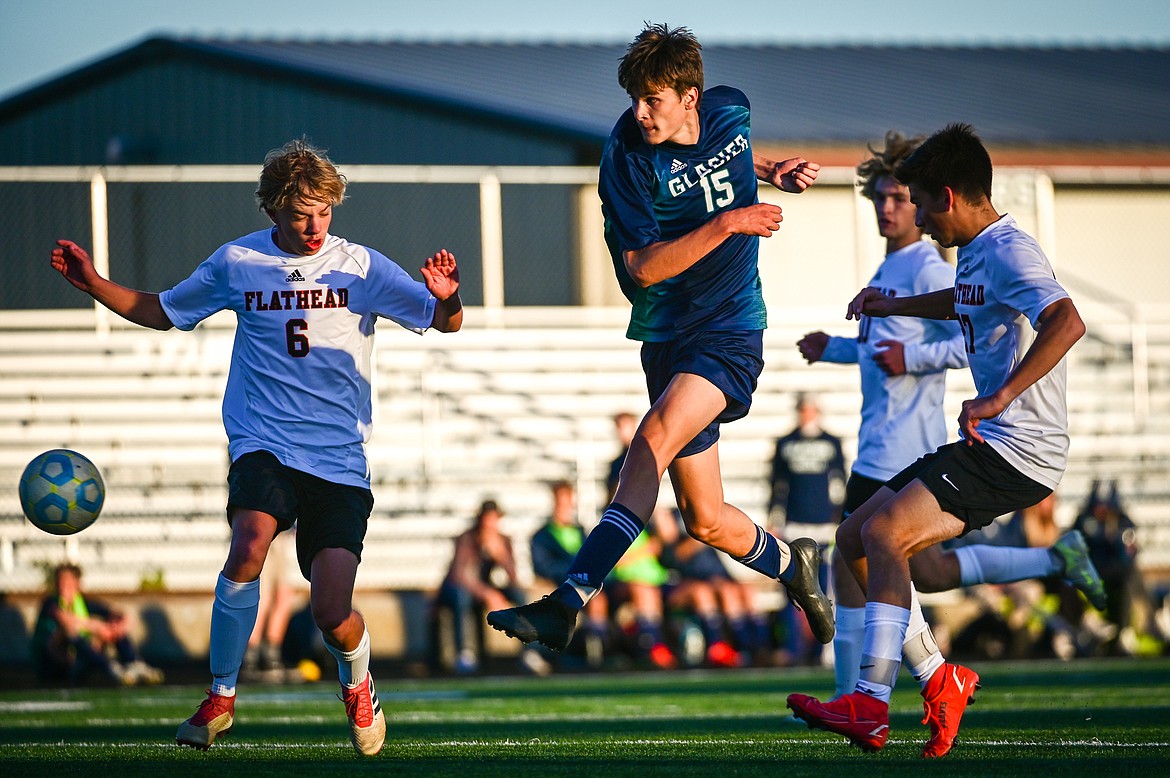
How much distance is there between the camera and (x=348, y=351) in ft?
18.9

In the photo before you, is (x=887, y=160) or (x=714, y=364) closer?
(x=714, y=364)

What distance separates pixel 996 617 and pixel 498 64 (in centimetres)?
1159

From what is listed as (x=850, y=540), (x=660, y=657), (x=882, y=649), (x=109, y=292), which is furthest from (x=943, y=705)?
(x=660, y=657)

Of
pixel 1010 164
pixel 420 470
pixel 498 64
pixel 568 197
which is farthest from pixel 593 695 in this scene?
pixel 498 64

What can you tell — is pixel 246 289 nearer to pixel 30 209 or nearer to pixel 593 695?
pixel 593 695

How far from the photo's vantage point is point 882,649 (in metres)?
5.24

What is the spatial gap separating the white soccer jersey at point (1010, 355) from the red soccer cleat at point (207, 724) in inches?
112

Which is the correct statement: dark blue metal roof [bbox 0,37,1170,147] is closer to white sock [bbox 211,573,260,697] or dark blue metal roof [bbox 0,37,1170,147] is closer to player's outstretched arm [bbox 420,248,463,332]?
player's outstretched arm [bbox 420,248,463,332]

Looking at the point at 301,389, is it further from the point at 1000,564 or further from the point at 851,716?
the point at 1000,564

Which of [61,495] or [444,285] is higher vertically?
[444,285]

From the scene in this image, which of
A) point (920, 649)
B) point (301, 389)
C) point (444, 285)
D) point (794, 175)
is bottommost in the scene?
point (920, 649)

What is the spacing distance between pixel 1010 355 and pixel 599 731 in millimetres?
2556

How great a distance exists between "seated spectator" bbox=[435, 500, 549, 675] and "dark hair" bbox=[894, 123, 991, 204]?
27.3 ft

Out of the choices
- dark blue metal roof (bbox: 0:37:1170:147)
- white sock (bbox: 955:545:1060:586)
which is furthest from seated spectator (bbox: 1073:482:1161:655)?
white sock (bbox: 955:545:1060:586)
